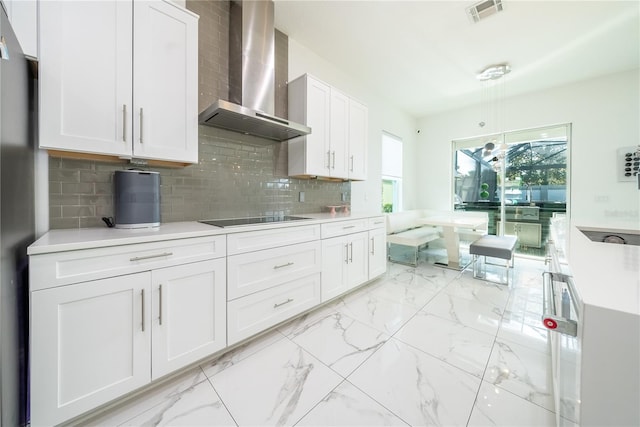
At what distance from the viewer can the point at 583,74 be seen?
3426 mm

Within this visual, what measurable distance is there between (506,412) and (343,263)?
1509 mm

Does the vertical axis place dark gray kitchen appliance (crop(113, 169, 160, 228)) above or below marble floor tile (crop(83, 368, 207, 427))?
above

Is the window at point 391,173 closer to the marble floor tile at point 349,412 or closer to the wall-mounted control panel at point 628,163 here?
the wall-mounted control panel at point 628,163

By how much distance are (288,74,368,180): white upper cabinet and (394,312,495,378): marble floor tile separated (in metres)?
1.75

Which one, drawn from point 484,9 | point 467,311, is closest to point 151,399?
point 467,311

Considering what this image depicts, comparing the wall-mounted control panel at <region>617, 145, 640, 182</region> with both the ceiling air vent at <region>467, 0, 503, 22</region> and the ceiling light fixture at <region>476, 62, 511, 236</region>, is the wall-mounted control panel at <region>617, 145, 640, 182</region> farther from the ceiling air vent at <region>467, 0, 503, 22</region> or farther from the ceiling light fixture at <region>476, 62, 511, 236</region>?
the ceiling air vent at <region>467, 0, 503, 22</region>

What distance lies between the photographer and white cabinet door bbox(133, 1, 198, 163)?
4.75 feet

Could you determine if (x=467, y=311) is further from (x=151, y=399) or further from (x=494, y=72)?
(x=494, y=72)

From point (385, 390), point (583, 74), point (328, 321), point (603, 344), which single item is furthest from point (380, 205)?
point (603, 344)

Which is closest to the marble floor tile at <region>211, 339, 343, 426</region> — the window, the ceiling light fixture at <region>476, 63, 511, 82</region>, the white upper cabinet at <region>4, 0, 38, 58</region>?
the white upper cabinet at <region>4, 0, 38, 58</region>

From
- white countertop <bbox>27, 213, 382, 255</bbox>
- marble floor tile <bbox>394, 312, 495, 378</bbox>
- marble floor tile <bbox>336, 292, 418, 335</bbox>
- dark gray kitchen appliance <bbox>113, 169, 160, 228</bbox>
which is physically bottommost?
marble floor tile <bbox>394, 312, 495, 378</bbox>

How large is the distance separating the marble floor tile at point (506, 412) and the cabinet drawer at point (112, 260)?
1739 millimetres

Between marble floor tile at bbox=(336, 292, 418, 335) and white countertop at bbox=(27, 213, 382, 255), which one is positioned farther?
marble floor tile at bbox=(336, 292, 418, 335)

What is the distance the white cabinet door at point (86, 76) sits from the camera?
1.19 meters
